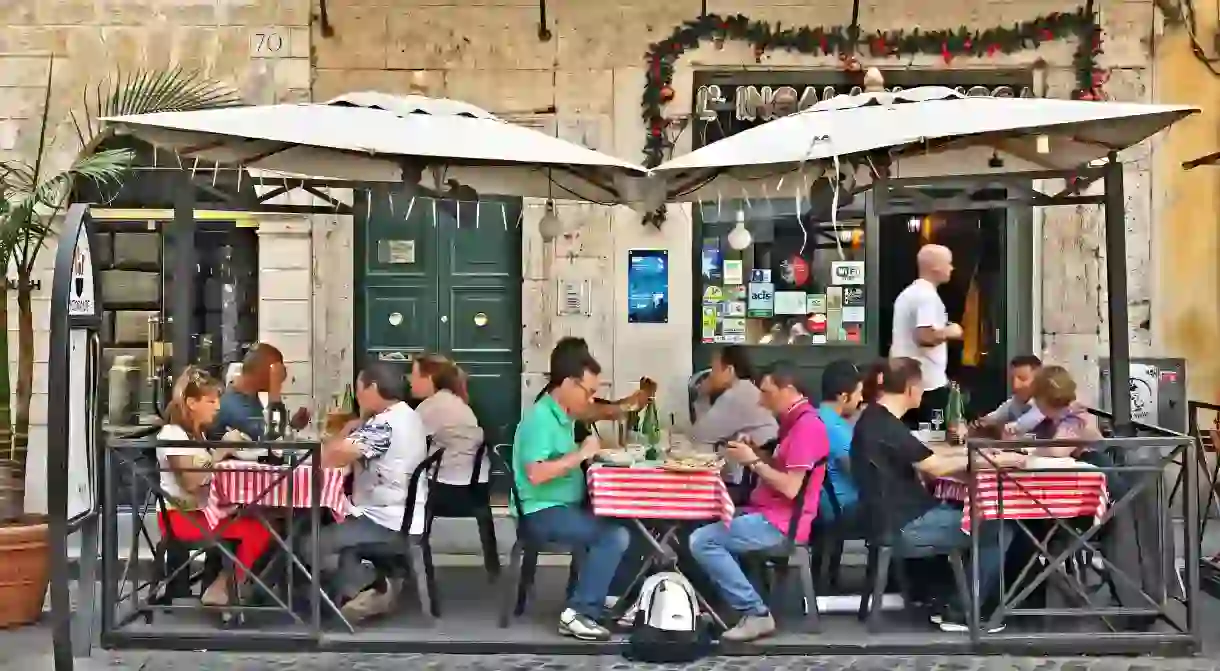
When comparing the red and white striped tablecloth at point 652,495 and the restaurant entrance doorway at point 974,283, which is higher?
the restaurant entrance doorway at point 974,283

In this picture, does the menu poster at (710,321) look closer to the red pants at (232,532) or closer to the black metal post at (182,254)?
the black metal post at (182,254)

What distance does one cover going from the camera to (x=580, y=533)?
19.5 feet

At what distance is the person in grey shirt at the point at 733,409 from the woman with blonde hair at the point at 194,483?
2.68 metres

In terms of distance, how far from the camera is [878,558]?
599cm

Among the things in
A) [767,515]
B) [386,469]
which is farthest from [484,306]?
[767,515]

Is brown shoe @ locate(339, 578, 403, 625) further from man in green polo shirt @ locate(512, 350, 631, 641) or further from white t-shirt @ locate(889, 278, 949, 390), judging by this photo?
white t-shirt @ locate(889, 278, 949, 390)

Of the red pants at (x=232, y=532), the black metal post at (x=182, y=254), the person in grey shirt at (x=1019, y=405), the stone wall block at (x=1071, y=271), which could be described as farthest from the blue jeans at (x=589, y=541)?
the stone wall block at (x=1071, y=271)

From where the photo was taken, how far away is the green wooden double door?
9.64 metres

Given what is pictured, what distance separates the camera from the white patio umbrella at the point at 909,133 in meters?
5.55

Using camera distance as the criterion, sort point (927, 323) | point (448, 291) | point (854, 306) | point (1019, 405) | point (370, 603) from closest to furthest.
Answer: point (370, 603), point (1019, 405), point (927, 323), point (448, 291), point (854, 306)

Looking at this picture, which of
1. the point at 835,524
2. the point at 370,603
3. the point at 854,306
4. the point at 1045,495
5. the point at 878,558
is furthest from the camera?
the point at 854,306

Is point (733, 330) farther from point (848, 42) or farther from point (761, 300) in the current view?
point (848, 42)

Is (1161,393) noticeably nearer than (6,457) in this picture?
No

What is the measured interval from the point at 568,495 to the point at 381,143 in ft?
6.21
